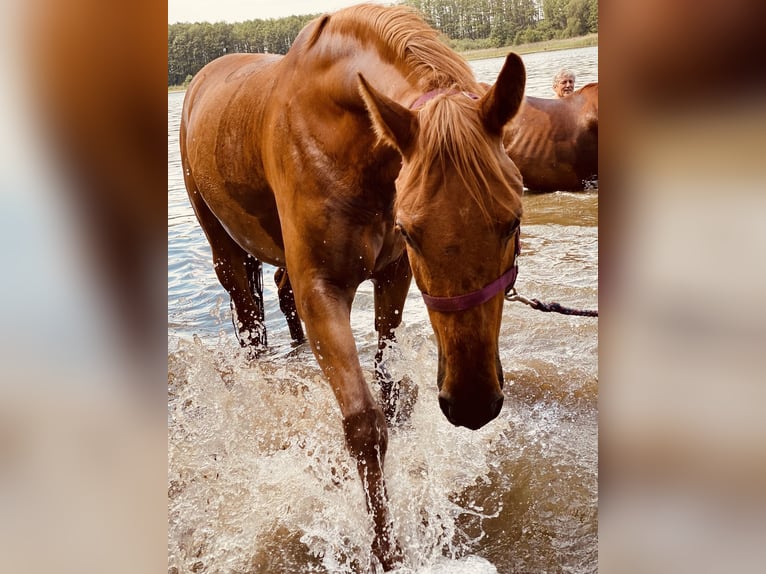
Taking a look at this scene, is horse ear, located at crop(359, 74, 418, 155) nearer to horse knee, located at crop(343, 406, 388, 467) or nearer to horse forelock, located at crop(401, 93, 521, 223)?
horse forelock, located at crop(401, 93, 521, 223)

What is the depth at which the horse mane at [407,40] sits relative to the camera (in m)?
1.36

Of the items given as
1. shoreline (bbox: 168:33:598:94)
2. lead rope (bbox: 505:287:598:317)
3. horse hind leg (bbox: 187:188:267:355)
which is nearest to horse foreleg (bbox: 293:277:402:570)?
lead rope (bbox: 505:287:598:317)

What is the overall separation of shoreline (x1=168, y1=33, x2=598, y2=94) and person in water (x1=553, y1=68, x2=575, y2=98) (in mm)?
57

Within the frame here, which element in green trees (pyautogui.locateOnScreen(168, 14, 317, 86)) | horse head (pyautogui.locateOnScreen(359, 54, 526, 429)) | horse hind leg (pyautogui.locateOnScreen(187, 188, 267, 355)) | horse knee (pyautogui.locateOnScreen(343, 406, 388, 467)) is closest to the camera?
horse head (pyautogui.locateOnScreen(359, 54, 526, 429))

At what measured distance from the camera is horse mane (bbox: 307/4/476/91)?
4.46 feet

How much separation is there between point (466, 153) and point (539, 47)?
627 mm

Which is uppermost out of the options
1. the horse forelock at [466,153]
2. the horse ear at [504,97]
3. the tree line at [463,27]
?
the tree line at [463,27]

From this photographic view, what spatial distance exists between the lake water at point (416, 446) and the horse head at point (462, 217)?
0.42m

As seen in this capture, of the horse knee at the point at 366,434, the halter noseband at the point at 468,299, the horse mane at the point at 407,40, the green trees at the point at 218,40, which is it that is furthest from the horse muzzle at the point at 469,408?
the green trees at the point at 218,40

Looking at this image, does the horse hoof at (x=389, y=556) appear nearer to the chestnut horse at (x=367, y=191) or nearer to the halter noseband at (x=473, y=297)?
the chestnut horse at (x=367, y=191)

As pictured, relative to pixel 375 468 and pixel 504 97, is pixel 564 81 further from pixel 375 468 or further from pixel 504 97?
pixel 375 468

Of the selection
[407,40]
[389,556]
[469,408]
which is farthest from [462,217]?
[389,556]
